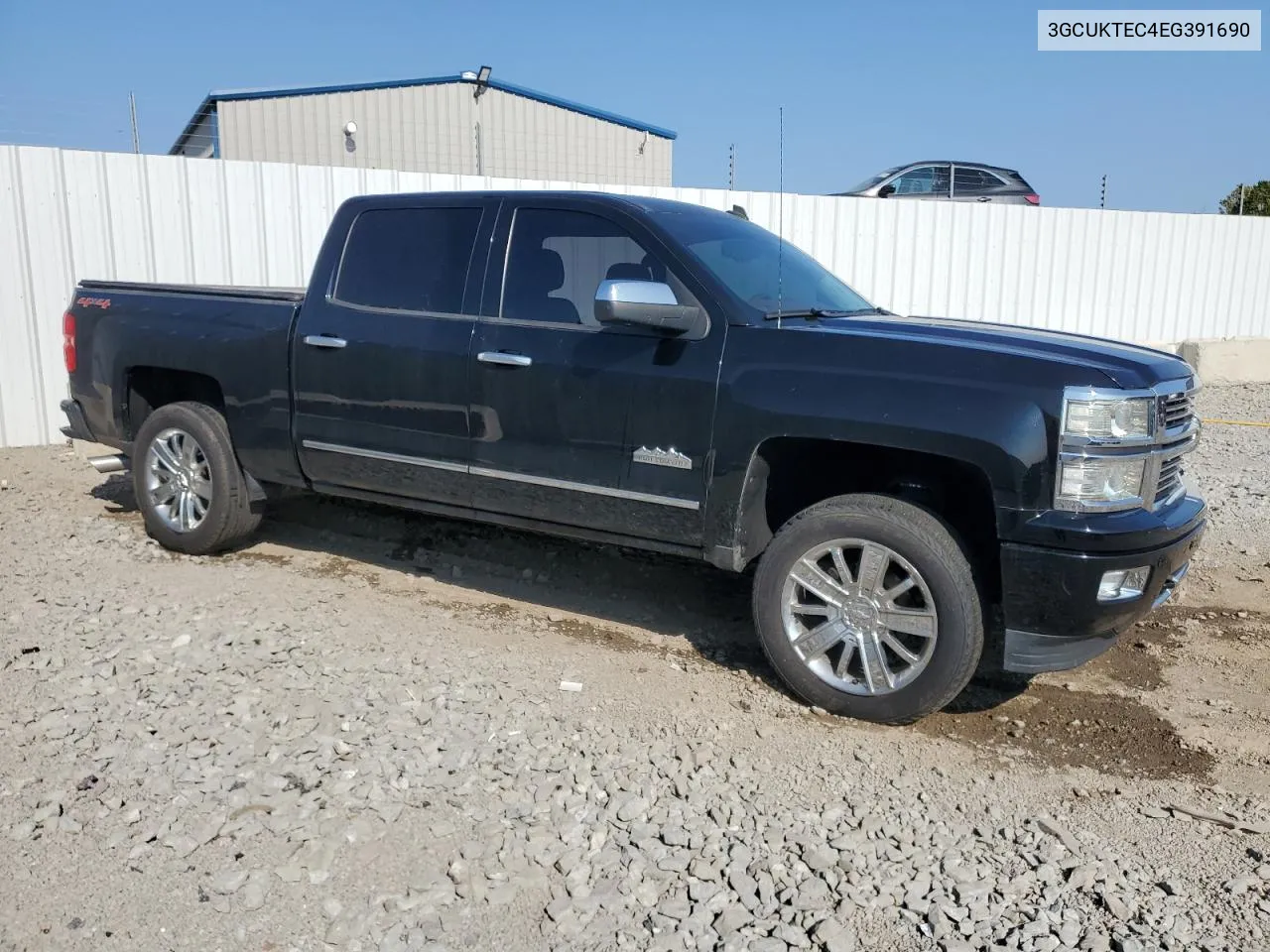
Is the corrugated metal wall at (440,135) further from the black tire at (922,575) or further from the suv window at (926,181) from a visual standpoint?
the black tire at (922,575)

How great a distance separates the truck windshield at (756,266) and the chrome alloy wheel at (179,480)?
9.93 ft

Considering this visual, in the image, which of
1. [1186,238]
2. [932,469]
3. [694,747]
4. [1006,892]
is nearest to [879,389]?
[932,469]

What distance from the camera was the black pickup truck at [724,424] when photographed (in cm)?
364

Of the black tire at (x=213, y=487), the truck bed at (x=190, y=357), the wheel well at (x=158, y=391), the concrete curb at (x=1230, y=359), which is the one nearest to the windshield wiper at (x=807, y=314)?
the truck bed at (x=190, y=357)

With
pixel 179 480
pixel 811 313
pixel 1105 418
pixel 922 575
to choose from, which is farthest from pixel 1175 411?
pixel 179 480

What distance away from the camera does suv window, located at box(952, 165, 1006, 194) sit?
16219mm

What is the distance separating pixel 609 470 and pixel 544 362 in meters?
0.56

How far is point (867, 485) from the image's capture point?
4.30 meters

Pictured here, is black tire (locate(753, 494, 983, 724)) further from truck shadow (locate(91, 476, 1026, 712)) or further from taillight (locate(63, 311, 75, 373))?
taillight (locate(63, 311, 75, 373))

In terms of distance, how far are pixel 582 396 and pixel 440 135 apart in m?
18.0

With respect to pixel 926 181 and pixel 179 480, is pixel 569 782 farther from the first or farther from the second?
pixel 926 181

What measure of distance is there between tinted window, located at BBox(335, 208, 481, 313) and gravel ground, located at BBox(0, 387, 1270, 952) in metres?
1.50

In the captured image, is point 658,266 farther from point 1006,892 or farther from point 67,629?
point 67,629

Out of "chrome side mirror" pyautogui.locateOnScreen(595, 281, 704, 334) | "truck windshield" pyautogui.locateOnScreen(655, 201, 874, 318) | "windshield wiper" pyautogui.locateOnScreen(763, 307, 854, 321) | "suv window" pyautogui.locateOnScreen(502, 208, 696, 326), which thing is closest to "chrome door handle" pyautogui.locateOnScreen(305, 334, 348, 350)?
"suv window" pyautogui.locateOnScreen(502, 208, 696, 326)
